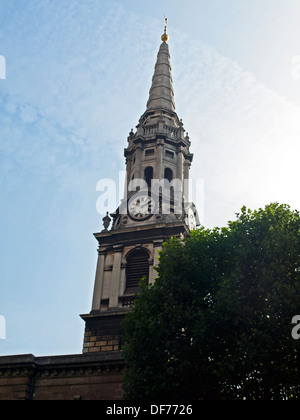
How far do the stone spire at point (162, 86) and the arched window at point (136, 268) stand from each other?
1702cm

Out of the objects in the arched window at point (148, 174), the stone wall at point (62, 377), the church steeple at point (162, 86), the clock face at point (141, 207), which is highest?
the church steeple at point (162, 86)

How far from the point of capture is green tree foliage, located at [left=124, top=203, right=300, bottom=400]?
18.4 meters

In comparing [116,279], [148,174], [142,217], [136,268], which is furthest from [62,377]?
[148,174]

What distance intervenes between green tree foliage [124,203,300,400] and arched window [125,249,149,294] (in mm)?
10499

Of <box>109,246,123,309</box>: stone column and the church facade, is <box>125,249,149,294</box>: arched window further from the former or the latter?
<box>109,246,123,309</box>: stone column

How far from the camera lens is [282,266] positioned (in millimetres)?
19703

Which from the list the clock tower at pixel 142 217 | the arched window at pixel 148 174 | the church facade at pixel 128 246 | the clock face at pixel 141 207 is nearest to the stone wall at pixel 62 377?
the church facade at pixel 128 246

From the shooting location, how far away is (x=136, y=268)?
111ft

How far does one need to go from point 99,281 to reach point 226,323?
15633 millimetres

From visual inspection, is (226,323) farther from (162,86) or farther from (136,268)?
(162,86)

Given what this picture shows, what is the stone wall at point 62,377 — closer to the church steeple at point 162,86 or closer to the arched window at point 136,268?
the arched window at point 136,268

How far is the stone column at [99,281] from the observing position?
32594 mm

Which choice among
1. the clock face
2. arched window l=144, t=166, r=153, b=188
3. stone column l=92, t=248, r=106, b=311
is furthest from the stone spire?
stone column l=92, t=248, r=106, b=311
